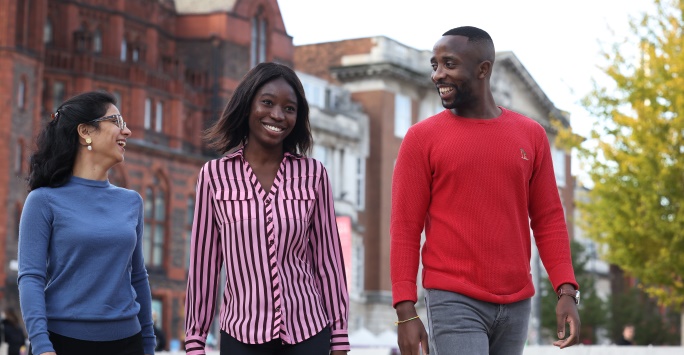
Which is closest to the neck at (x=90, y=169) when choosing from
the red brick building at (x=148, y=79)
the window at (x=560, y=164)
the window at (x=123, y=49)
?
the red brick building at (x=148, y=79)

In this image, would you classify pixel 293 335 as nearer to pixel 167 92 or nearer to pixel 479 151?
pixel 479 151

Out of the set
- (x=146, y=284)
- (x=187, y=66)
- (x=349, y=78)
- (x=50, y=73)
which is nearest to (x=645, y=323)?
(x=349, y=78)

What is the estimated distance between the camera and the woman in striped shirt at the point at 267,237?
18.2 feet

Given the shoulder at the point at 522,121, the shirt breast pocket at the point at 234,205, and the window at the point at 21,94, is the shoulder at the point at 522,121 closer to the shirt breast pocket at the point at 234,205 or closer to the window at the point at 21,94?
the shirt breast pocket at the point at 234,205

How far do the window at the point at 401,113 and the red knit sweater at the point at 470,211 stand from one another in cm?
5884

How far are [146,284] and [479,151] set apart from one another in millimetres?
1784

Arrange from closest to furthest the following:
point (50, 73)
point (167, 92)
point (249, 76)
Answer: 1. point (249, 76)
2. point (50, 73)
3. point (167, 92)

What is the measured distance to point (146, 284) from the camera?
21.3 feet

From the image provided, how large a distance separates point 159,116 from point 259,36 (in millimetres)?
8030

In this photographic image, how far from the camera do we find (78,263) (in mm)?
6188

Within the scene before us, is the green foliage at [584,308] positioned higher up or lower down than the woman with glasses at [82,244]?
lower down

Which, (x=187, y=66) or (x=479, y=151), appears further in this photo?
(x=187, y=66)

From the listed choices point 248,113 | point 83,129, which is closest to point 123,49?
point 83,129

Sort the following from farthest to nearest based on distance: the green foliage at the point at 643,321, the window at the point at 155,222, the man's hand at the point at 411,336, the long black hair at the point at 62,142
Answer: the green foliage at the point at 643,321 → the window at the point at 155,222 → the long black hair at the point at 62,142 → the man's hand at the point at 411,336
